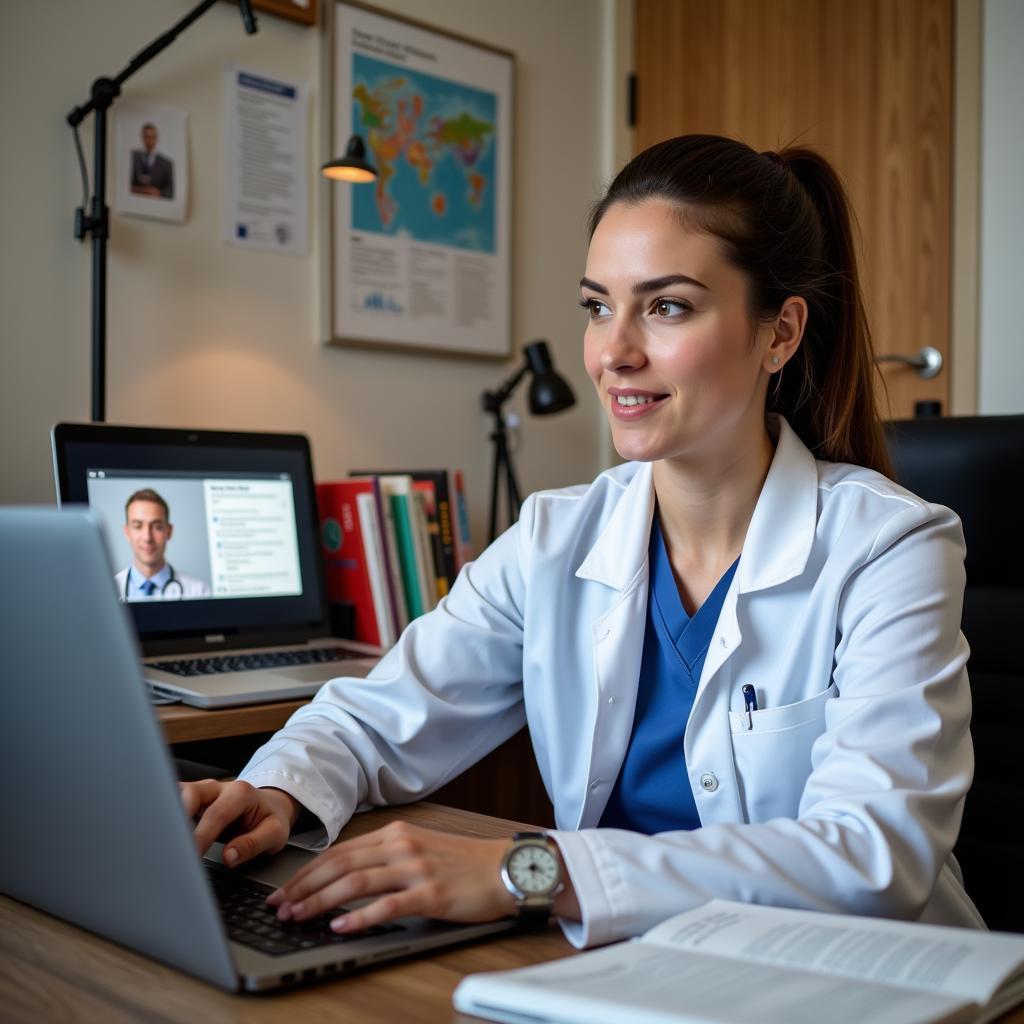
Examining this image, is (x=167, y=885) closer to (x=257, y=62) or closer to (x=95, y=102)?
(x=95, y=102)

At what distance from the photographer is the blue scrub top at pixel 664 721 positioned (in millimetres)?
1155

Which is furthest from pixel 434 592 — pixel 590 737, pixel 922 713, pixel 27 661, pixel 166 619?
pixel 27 661

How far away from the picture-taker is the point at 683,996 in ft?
1.86

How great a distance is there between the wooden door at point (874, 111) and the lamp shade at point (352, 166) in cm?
87

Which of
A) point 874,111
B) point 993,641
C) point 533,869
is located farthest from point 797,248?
point 874,111

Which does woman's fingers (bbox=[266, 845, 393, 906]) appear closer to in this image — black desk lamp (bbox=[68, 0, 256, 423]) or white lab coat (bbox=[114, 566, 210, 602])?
white lab coat (bbox=[114, 566, 210, 602])

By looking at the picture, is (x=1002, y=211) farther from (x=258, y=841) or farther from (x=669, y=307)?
(x=258, y=841)

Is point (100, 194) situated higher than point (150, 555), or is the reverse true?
point (100, 194)

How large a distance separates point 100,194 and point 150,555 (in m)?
0.62

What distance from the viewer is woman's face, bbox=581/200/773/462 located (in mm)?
1172

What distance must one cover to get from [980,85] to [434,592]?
151cm

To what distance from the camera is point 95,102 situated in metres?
1.92

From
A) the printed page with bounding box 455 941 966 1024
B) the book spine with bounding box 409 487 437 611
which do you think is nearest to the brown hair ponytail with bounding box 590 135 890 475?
the printed page with bounding box 455 941 966 1024

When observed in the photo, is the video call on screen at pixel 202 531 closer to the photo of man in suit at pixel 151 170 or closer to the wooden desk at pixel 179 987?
the photo of man in suit at pixel 151 170
